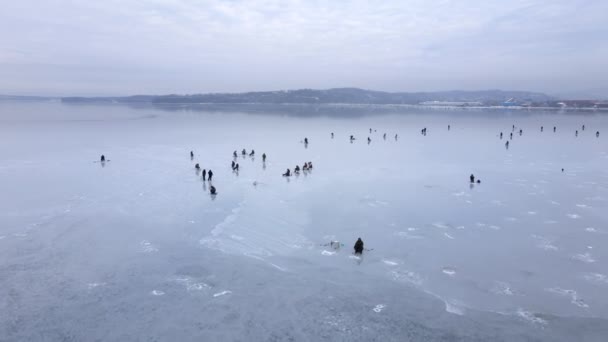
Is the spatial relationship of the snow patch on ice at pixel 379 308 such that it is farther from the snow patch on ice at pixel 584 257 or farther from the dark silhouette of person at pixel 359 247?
the snow patch on ice at pixel 584 257

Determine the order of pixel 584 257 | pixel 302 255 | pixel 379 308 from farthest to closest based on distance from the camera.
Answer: pixel 302 255 < pixel 584 257 < pixel 379 308

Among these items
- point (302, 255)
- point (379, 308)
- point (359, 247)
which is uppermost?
point (359, 247)

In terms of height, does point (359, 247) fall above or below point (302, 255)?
above

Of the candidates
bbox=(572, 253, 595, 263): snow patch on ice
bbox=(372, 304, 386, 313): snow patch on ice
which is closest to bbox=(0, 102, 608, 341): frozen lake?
bbox=(572, 253, 595, 263): snow patch on ice

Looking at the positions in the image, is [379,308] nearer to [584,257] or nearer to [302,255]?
[302,255]

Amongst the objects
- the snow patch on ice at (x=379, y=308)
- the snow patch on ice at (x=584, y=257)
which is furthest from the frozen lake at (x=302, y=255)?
the snow patch on ice at (x=379, y=308)

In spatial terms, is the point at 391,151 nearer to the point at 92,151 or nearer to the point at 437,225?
the point at 437,225

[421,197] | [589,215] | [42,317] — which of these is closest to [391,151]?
[421,197]

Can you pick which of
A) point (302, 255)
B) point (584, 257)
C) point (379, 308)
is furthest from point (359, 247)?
point (584, 257)
